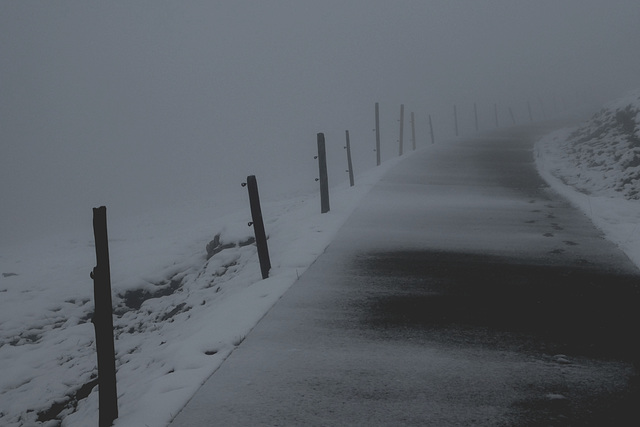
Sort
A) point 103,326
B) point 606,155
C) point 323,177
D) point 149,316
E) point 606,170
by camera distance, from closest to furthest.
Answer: point 103,326 < point 149,316 < point 323,177 < point 606,170 < point 606,155

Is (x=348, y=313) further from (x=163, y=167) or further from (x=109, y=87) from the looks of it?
(x=109, y=87)

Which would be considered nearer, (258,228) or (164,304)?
(258,228)

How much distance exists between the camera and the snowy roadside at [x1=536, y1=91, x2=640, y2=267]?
356 inches

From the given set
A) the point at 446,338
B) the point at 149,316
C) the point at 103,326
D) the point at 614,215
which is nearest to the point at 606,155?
the point at 614,215

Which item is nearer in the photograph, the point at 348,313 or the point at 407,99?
the point at 348,313

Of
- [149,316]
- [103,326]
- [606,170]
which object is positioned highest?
[606,170]

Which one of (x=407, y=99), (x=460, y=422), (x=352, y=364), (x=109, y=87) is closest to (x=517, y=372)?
(x=460, y=422)

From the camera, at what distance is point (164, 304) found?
8.58 meters

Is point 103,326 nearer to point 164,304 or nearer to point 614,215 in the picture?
point 164,304

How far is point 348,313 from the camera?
16.4 feet

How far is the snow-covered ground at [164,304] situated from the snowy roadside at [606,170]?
2.2 inches

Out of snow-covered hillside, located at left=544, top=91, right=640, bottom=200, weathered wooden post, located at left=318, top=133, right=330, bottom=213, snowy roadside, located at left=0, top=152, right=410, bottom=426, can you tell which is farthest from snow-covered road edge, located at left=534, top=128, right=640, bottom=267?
weathered wooden post, located at left=318, top=133, right=330, bottom=213

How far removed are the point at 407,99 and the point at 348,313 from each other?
137 metres

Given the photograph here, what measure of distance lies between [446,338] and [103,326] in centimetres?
272
